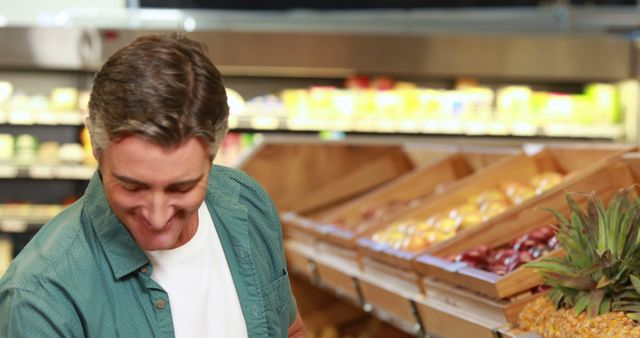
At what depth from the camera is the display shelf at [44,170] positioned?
851cm

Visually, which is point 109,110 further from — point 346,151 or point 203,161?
point 346,151

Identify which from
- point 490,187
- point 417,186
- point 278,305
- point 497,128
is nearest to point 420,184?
point 417,186

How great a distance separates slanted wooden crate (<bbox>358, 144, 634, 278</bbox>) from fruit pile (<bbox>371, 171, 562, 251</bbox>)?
0.17 feet

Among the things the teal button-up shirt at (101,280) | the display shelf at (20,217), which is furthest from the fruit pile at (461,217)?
the display shelf at (20,217)

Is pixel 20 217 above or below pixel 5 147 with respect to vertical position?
below

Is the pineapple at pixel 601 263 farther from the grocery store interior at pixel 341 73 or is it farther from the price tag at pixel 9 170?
the price tag at pixel 9 170

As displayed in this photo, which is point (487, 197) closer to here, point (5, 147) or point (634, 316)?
point (634, 316)

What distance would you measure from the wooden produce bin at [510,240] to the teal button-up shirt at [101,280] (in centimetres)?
114

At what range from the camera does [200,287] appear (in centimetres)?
189

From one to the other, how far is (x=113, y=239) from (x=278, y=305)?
39 cm

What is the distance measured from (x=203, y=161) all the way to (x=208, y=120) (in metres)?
0.07

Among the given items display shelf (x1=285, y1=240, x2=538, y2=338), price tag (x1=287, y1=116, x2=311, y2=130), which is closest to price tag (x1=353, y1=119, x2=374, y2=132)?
price tag (x1=287, y1=116, x2=311, y2=130)

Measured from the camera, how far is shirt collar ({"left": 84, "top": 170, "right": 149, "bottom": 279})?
1.80 metres

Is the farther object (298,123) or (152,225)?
(298,123)
